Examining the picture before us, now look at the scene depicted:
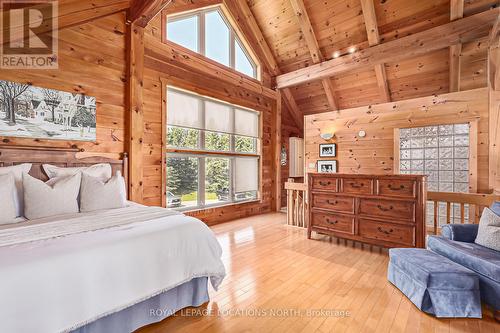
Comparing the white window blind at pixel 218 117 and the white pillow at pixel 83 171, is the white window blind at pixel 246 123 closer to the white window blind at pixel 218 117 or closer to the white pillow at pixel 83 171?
the white window blind at pixel 218 117

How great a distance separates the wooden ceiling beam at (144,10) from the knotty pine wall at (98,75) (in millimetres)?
197

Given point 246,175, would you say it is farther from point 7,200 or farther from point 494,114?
point 494,114

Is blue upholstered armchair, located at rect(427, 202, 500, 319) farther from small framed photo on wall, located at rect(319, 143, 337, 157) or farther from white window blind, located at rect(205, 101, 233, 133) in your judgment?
white window blind, located at rect(205, 101, 233, 133)

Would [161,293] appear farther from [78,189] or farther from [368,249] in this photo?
[368,249]

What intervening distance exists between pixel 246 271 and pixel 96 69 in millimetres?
3248

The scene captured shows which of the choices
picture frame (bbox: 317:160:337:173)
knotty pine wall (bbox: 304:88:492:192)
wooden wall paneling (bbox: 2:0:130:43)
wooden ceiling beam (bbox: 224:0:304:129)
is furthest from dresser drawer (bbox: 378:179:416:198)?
wooden wall paneling (bbox: 2:0:130:43)

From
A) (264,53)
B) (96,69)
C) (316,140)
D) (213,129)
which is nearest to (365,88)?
(316,140)

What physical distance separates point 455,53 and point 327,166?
3141mm

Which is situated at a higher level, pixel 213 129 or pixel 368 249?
pixel 213 129

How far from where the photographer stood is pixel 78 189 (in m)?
2.41

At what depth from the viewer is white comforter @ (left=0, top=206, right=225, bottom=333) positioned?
114cm

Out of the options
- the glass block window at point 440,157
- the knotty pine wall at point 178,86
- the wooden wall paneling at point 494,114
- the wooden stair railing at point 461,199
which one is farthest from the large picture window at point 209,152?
the wooden wall paneling at point 494,114

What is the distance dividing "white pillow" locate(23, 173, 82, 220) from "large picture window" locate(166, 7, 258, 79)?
3.01 metres

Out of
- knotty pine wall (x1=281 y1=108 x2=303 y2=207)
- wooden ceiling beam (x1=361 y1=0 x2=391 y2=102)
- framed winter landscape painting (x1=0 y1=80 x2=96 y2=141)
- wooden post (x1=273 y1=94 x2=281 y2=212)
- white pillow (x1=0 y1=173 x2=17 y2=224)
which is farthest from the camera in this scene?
knotty pine wall (x1=281 y1=108 x2=303 y2=207)
